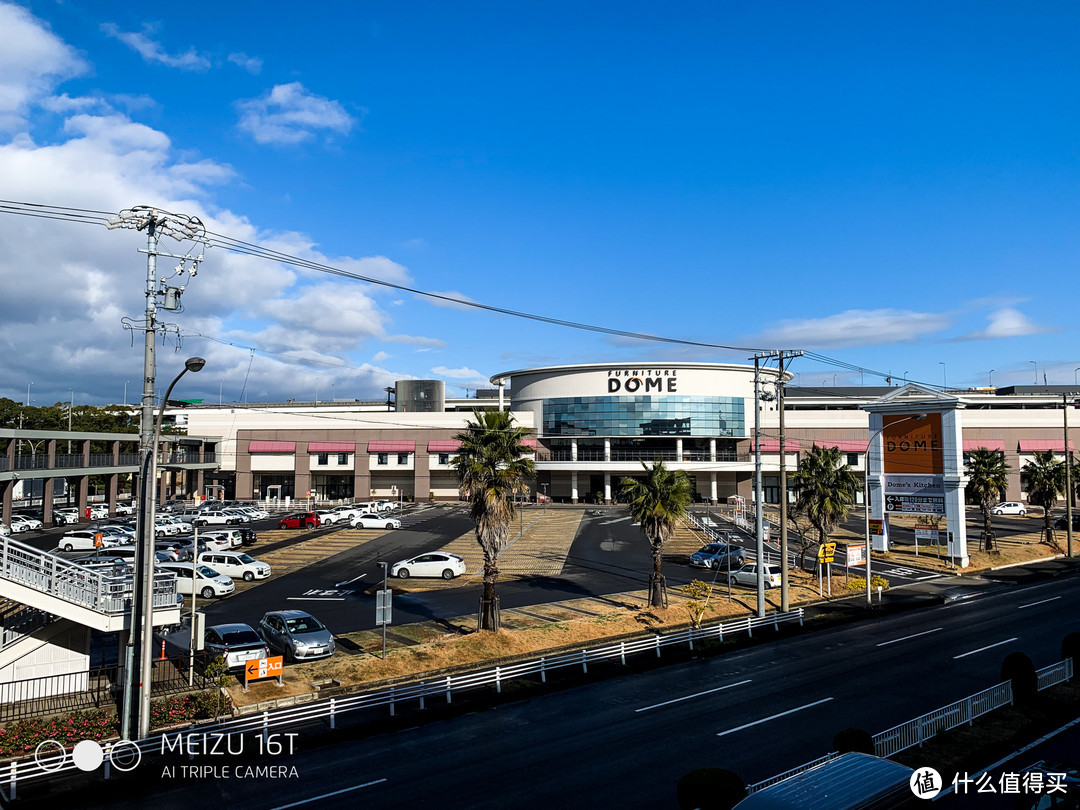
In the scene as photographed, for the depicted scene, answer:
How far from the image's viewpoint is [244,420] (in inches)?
3605

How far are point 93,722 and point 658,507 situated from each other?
21.5m

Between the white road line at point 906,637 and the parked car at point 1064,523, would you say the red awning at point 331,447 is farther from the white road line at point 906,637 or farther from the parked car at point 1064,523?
the parked car at point 1064,523

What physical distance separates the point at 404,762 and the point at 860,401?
366ft

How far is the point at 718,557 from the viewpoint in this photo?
43.7 meters

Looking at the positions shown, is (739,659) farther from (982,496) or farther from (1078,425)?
(1078,425)

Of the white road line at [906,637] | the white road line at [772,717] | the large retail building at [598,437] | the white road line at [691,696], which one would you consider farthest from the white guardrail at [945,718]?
the large retail building at [598,437]

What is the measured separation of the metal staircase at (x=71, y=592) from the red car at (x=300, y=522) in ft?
144

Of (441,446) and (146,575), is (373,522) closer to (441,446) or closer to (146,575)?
(441,446)

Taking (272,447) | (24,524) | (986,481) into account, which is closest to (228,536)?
(24,524)

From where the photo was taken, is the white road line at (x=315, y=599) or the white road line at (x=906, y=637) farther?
the white road line at (x=315, y=599)

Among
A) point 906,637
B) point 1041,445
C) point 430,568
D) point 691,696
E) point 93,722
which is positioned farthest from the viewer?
point 1041,445

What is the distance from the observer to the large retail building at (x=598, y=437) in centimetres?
8925

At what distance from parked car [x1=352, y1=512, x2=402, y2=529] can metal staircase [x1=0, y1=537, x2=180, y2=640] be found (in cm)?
4264

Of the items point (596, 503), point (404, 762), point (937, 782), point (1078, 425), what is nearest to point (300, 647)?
point (404, 762)
